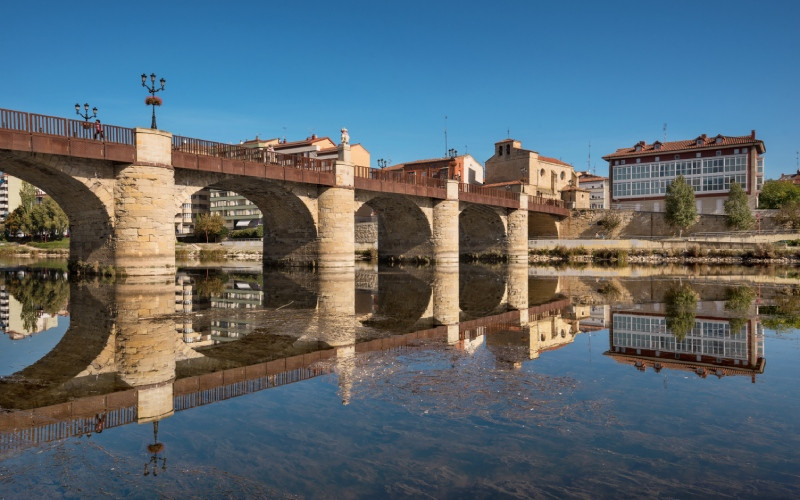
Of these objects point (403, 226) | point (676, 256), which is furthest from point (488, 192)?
point (676, 256)

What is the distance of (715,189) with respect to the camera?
6581 cm

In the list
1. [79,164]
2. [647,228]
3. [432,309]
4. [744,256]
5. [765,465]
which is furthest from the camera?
[647,228]

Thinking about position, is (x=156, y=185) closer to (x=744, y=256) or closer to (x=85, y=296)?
(x=85, y=296)

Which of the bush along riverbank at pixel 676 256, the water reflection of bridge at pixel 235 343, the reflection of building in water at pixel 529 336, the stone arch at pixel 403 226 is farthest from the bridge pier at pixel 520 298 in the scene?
the bush along riverbank at pixel 676 256

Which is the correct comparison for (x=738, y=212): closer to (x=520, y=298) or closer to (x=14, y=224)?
(x=520, y=298)

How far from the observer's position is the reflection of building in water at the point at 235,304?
1089 cm

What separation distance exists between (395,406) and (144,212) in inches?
774

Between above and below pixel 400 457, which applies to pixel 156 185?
above

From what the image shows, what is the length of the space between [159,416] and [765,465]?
5.81 m

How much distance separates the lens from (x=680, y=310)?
1520 centimetres

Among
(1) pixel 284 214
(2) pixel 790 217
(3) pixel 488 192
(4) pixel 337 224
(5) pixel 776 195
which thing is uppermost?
(5) pixel 776 195

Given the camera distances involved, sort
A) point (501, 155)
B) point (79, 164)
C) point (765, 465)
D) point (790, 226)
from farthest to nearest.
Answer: point (501, 155)
point (790, 226)
point (79, 164)
point (765, 465)

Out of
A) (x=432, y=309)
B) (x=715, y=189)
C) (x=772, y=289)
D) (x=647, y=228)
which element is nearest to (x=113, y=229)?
(x=432, y=309)

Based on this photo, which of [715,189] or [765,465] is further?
[715,189]
